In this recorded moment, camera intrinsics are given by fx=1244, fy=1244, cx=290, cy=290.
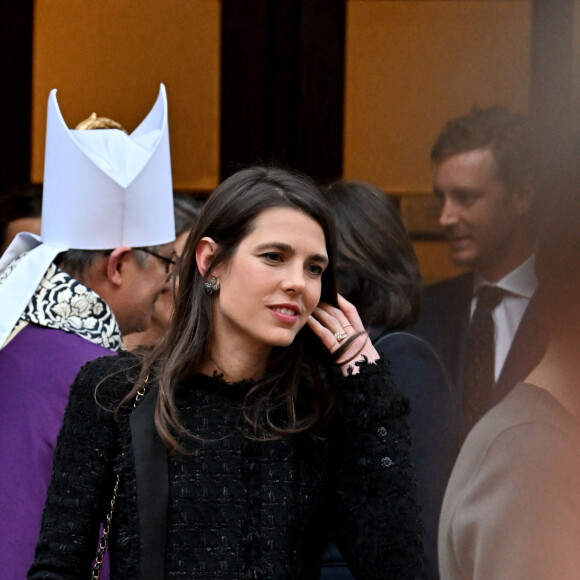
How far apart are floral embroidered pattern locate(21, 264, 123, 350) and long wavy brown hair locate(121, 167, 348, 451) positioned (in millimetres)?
583

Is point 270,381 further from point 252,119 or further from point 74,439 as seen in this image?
point 252,119

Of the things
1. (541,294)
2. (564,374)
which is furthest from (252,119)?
(564,374)

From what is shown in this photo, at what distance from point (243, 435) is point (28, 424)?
702 mm

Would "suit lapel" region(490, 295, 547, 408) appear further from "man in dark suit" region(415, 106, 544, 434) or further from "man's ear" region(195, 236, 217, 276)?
"man's ear" region(195, 236, 217, 276)

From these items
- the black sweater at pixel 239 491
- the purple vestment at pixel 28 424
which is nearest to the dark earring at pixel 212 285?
the black sweater at pixel 239 491

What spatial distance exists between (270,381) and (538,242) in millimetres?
1274

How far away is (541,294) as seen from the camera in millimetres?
3271

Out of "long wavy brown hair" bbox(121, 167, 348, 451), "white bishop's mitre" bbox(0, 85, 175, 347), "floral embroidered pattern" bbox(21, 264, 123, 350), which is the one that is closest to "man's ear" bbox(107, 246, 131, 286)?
"white bishop's mitre" bbox(0, 85, 175, 347)

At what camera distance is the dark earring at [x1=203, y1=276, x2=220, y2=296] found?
231 cm

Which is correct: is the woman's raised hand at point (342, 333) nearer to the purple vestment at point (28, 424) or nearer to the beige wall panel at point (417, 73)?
the purple vestment at point (28, 424)

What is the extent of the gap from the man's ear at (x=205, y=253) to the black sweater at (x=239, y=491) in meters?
0.21

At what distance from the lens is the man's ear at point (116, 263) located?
125 inches

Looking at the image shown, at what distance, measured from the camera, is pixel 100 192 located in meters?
3.36

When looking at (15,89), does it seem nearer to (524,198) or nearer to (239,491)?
(524,198)
